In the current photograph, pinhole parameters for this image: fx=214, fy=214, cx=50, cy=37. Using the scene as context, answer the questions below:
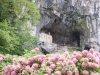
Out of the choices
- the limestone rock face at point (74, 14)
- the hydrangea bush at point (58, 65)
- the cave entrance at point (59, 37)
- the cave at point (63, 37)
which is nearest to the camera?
the hydrangea bush at point (58, 65)

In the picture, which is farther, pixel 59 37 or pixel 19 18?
pixel 59 37

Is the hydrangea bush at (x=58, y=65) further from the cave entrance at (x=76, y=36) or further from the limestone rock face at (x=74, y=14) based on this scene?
the cave entrance at (x=76, y=36)

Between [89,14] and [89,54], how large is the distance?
73.9 feet

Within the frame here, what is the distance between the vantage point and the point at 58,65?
4.28 meters

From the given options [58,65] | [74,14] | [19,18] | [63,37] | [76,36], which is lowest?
[63,37]

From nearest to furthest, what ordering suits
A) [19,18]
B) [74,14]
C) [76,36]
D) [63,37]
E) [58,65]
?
[58,65] < [19,18] < [74,14] < [76,36] < [63,37]

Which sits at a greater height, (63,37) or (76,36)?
(76,36)

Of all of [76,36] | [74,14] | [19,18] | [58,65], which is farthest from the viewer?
[76,36]

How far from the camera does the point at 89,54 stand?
4445mm

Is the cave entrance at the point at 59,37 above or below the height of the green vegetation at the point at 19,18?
below

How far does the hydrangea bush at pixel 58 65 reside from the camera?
4180mm

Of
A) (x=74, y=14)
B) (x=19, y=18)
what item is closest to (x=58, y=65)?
(x=19, y=18)

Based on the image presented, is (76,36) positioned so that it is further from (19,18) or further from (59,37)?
(19,18)

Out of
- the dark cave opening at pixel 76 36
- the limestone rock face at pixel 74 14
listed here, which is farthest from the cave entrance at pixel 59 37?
the limestone rock face at pixel 74 14
